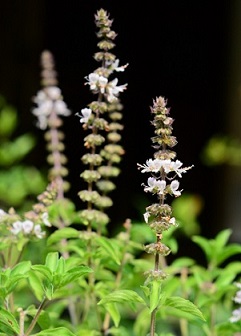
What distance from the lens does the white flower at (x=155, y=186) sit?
126 centimetres

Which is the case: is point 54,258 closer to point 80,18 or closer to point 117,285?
point 117,285

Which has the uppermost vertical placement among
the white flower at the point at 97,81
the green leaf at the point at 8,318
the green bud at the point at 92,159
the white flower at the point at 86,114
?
the white flower at the point at 97,81

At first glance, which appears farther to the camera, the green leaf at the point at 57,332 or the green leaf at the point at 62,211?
the green leaf at the point at 62,211

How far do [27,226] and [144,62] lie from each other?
8.79 ft

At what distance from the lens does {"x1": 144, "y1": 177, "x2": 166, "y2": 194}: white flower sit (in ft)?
4.14

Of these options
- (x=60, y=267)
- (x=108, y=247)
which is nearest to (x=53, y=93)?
(x=108, y=247)

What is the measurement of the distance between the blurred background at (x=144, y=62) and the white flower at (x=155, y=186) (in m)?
2.83

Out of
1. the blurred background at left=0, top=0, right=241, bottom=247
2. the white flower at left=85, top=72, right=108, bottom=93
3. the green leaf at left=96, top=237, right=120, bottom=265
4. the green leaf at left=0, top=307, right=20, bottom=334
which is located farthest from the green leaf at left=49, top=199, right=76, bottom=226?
the blurred background at left=0, top=0, right=241, bottom=247

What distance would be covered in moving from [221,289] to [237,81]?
8.36 ft

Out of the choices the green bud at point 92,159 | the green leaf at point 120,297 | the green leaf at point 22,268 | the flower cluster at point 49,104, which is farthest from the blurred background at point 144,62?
the green leaf at point 120,297

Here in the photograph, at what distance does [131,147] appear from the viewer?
14.0 ft

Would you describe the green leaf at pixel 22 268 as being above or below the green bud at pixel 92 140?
below

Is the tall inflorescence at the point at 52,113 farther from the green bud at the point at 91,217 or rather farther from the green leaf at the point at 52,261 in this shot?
the green leaf at the point at 52,261

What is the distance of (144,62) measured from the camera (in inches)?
164
